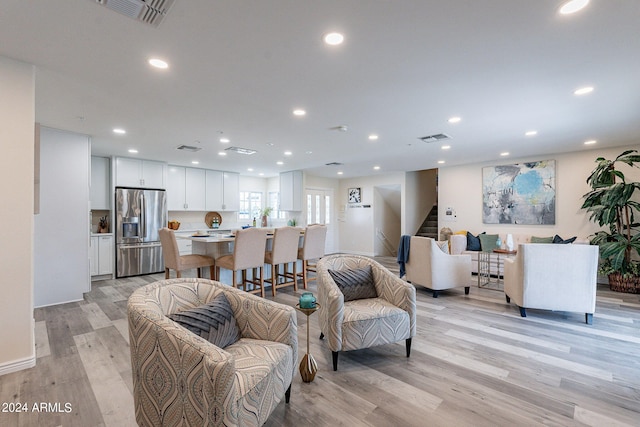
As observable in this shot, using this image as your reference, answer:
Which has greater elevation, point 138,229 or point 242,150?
Answer: point 242,150

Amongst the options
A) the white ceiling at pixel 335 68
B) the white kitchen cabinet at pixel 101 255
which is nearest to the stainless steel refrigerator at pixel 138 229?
the white kitchen cabinet at pixel 101 255

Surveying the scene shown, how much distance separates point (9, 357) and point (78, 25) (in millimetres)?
2599

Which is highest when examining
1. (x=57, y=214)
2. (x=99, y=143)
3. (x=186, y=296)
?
(x=99, y=143)

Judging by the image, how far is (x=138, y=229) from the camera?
242 inches

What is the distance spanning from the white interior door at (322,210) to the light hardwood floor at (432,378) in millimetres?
5605

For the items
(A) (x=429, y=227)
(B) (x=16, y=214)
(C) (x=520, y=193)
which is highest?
(C) (x=520, y=193)

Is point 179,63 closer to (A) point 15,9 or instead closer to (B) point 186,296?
(A) point 15,9

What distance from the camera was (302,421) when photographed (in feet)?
5.97

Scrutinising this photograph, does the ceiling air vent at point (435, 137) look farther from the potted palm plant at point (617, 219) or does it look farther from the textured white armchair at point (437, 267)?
the potted palm plant at point (617, 219)

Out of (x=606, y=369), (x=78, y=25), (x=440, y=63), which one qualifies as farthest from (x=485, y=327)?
(x=78, y=25)

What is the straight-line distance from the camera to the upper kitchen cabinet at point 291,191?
794cm

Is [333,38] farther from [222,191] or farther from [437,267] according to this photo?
[222,191]

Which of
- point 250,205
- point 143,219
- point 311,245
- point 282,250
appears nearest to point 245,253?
point 282,250

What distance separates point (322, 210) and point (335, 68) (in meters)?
7.04
